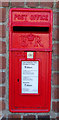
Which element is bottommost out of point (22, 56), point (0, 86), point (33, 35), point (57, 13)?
point (0, 86)

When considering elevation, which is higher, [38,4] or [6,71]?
[38,4]

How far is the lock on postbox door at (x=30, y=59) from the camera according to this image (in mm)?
1299

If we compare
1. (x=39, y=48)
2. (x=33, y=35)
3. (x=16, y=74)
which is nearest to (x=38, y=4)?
(x=33, y=35)

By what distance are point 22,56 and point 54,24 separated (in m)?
0.41

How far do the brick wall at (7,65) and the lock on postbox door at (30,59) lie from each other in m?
0.06

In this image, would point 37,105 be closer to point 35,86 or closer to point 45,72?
point 35,86

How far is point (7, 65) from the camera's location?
53.7 inches

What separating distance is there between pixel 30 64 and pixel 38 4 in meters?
0.55

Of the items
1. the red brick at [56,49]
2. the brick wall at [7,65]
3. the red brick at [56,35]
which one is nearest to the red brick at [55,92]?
the brick wall at [7,65]

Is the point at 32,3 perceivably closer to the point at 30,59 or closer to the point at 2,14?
the point at 2,14

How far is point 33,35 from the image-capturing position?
1300 mm

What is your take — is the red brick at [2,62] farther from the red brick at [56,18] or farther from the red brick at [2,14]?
the red brick at [56,18]

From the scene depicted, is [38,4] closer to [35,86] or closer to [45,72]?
[45,72]

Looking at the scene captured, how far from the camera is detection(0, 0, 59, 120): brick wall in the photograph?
4.38 feet
